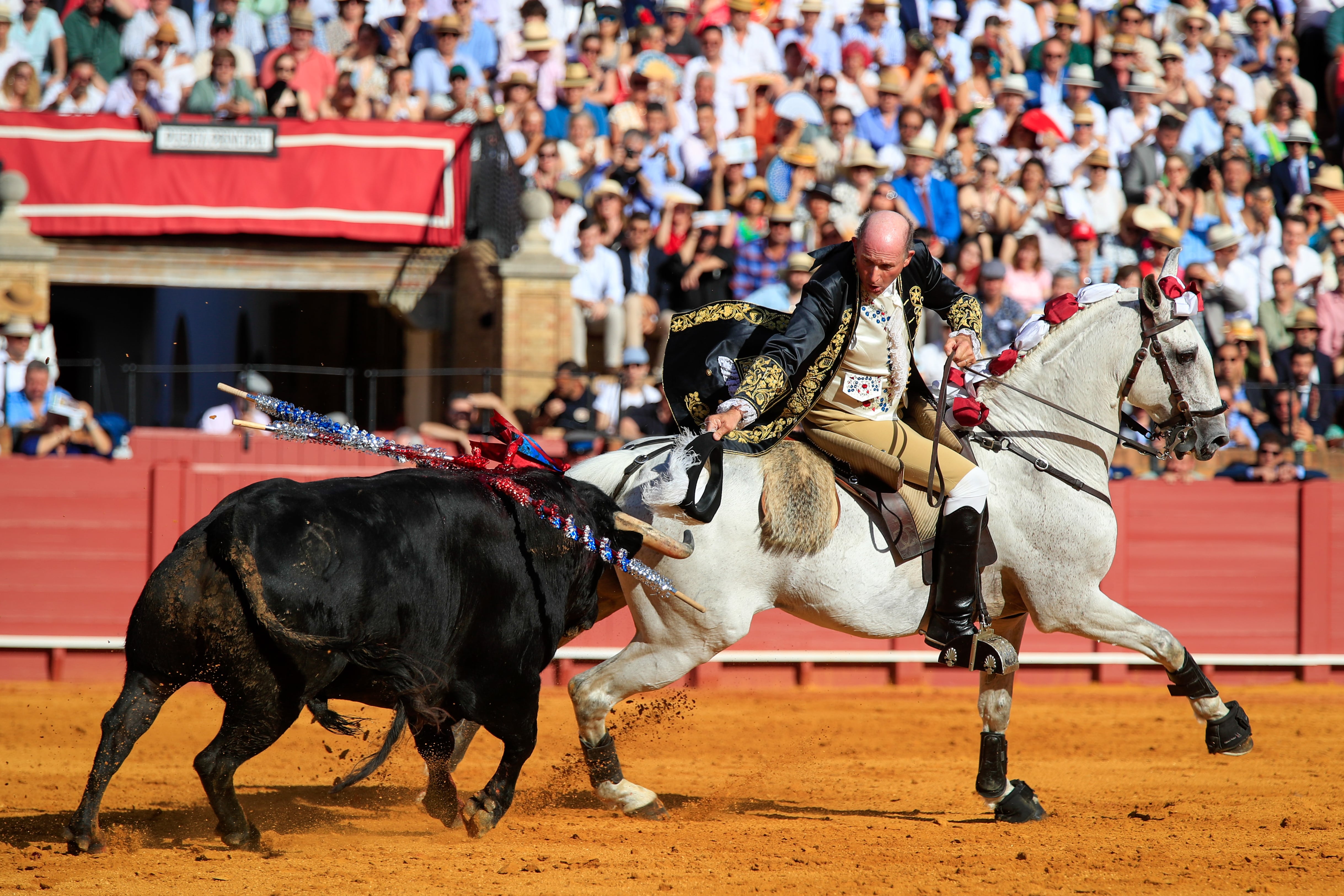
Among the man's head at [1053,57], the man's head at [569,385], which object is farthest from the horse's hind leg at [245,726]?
the man's head at [1053,57]

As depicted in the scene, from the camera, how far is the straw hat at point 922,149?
423 inches

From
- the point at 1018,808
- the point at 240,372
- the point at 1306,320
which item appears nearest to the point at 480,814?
the point at 1018,808

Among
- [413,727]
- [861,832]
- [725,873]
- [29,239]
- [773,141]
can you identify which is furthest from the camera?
[773,141]

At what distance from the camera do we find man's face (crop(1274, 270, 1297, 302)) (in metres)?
10.5

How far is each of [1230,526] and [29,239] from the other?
848 cm

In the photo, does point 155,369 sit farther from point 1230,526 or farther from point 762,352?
point 1230,526

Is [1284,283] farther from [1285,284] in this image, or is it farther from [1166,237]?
[1166,237]

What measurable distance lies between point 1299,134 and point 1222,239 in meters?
2.01

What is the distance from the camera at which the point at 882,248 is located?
15.4 feet

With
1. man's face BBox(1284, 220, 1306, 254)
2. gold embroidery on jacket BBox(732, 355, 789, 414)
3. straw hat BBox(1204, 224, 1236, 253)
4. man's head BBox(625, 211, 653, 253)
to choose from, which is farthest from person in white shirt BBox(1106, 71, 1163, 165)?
gold embroidery on jacket BBox(732, 355, 789, 414)

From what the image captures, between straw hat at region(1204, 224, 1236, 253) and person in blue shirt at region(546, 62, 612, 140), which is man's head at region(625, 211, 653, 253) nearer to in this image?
person in blue shirt at region(546, 62, 612, 140)

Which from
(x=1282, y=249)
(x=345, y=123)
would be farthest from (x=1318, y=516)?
(x=345, y=123)

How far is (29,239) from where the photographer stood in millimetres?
10477

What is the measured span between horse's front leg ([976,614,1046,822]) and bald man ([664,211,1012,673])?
1.07ft
